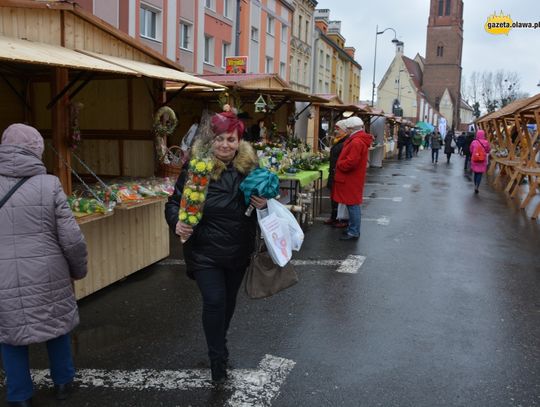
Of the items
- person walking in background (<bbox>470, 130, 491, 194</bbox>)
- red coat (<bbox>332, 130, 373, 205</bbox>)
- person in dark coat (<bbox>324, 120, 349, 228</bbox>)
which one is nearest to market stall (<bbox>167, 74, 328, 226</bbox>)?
person in dark coat (<bbox>324, 120, 349, 228</bbox>)

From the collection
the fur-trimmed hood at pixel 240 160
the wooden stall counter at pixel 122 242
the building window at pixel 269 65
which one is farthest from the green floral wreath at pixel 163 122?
the building window at pixel 269 65

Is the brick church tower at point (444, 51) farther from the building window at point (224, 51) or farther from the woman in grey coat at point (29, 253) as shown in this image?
the woman in grey coat at point (29, 253)

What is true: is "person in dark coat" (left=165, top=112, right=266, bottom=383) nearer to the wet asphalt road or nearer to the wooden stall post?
the wet asphalt road

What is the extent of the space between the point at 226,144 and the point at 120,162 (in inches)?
157

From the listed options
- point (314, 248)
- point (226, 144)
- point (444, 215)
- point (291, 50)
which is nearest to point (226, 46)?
point (291, 50)

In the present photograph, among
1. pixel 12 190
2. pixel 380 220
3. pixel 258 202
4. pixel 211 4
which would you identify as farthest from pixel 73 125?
pixel 211 4

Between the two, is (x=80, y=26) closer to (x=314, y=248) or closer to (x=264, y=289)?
(x=264, y=289)

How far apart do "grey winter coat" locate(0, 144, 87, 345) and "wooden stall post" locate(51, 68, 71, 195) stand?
6.75 ft

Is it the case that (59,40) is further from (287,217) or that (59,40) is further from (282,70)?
(282,70)

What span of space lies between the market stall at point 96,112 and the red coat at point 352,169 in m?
2.59

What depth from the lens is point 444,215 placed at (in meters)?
11.4

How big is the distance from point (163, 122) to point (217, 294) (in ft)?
12.0

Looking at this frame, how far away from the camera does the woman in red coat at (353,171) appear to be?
8242 millimetres

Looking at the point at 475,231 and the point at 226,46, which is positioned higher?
the point at 226,46
